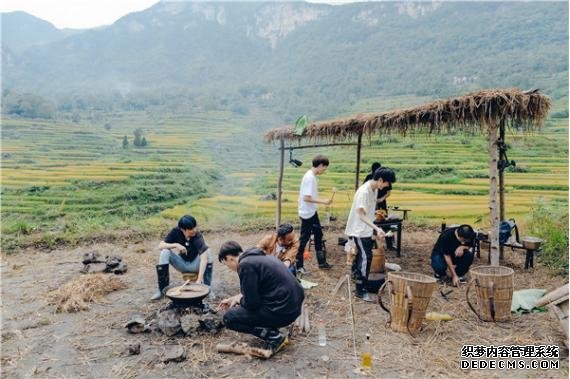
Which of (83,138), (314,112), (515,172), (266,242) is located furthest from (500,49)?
(266,242)

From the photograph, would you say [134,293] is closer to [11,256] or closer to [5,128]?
[11,256]

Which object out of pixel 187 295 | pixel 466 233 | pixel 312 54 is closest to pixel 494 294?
pixel 466 233

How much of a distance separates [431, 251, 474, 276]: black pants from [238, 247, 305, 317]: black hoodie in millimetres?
2718

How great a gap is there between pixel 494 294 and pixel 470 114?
7.20 ft

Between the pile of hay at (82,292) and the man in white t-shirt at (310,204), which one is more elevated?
the man in white t-shirt at (310,204)

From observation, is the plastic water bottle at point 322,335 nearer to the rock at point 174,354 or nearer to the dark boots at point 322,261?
the rock at point 174,354

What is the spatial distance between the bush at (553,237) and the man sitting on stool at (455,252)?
67.4 inches

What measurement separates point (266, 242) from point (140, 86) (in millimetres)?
72034

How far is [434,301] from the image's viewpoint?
4895 millimetres

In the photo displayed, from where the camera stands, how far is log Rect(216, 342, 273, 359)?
3.49m

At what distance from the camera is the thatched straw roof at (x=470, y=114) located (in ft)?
15.5

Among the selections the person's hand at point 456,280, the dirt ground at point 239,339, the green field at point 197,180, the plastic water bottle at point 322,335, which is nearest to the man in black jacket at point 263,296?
the dirt ground at point 239,339

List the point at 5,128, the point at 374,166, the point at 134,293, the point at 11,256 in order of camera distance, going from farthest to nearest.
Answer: the point at 5,128
the point at 11,256
the point at 374,166
the point at 134,293

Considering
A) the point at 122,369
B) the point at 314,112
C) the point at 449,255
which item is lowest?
the point at 122,369
